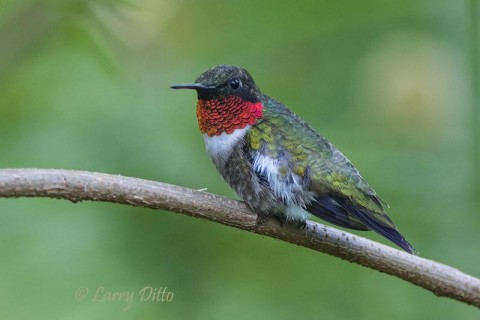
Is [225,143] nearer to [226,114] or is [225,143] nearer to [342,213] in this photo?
[226,114]

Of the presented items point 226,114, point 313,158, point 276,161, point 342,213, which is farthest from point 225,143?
point 342,213

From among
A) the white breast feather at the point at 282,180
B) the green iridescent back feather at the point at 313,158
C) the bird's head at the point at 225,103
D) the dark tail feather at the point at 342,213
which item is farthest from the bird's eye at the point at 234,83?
the dark tail feather at the point at 342,213

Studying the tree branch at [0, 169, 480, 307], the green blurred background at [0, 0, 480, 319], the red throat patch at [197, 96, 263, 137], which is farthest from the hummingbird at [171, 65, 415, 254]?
the green blurred background at [0, 0, 480, 319]

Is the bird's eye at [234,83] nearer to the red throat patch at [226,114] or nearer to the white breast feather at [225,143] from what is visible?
the red throat patch at [226,114]

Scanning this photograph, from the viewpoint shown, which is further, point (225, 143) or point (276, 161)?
point (225, 143)

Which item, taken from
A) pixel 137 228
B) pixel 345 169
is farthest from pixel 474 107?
pixel 137 228
